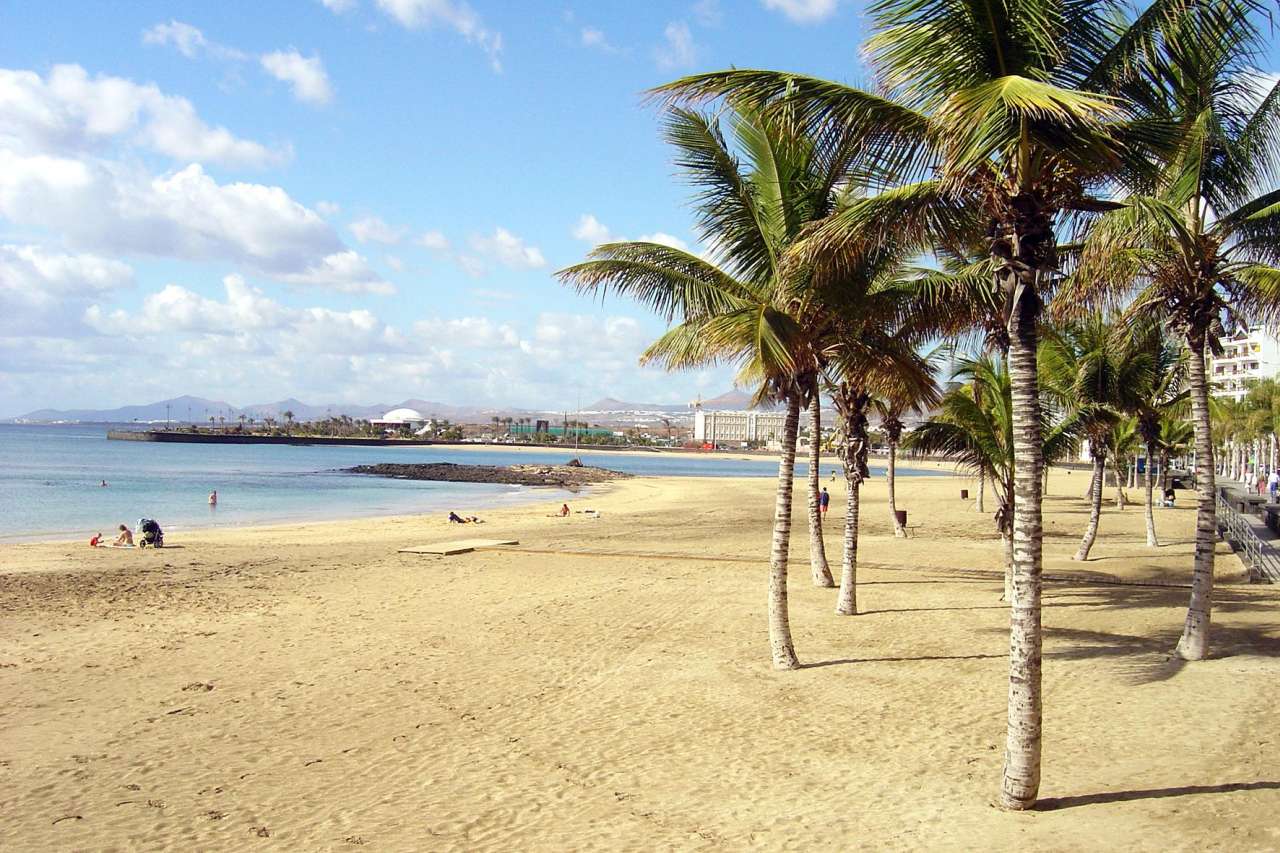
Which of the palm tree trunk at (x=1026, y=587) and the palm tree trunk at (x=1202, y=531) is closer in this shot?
the palm tree trunk at (x=1026, y=587)

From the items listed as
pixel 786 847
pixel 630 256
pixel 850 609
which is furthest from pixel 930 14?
pixel 850 609

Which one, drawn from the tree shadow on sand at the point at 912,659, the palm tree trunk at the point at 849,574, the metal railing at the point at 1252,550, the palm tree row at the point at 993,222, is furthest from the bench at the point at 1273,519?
the tree shadow on sand at the point at 912,659

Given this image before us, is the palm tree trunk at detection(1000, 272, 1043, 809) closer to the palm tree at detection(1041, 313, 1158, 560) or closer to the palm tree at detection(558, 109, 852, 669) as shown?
the palm tree at detection(558, 109, 852, 669)

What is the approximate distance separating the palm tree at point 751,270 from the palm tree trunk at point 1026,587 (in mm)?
2591

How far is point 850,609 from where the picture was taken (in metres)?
12.2

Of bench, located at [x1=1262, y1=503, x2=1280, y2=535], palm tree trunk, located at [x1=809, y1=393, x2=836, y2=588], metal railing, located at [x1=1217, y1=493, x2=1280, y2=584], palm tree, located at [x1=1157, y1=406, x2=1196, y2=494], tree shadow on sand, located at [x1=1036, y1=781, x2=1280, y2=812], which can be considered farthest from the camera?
palm tree, located at [x1=1157, y1=406, x2=1196, y2=494]

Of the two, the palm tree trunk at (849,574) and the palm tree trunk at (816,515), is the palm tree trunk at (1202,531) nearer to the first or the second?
the palm tree trunk at (849,574)

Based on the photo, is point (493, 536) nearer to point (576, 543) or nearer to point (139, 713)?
point (576, 543)

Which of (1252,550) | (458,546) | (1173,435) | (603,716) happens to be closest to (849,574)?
(603,716)

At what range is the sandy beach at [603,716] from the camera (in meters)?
5.50

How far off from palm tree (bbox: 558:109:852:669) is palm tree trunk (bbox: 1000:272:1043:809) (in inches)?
102

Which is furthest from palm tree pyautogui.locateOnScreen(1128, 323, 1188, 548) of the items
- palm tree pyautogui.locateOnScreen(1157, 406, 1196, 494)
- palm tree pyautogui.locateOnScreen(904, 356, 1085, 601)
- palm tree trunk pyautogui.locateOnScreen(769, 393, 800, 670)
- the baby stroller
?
the baby stroller

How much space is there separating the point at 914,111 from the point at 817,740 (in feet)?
15.6

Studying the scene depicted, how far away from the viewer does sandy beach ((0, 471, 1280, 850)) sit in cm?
550
